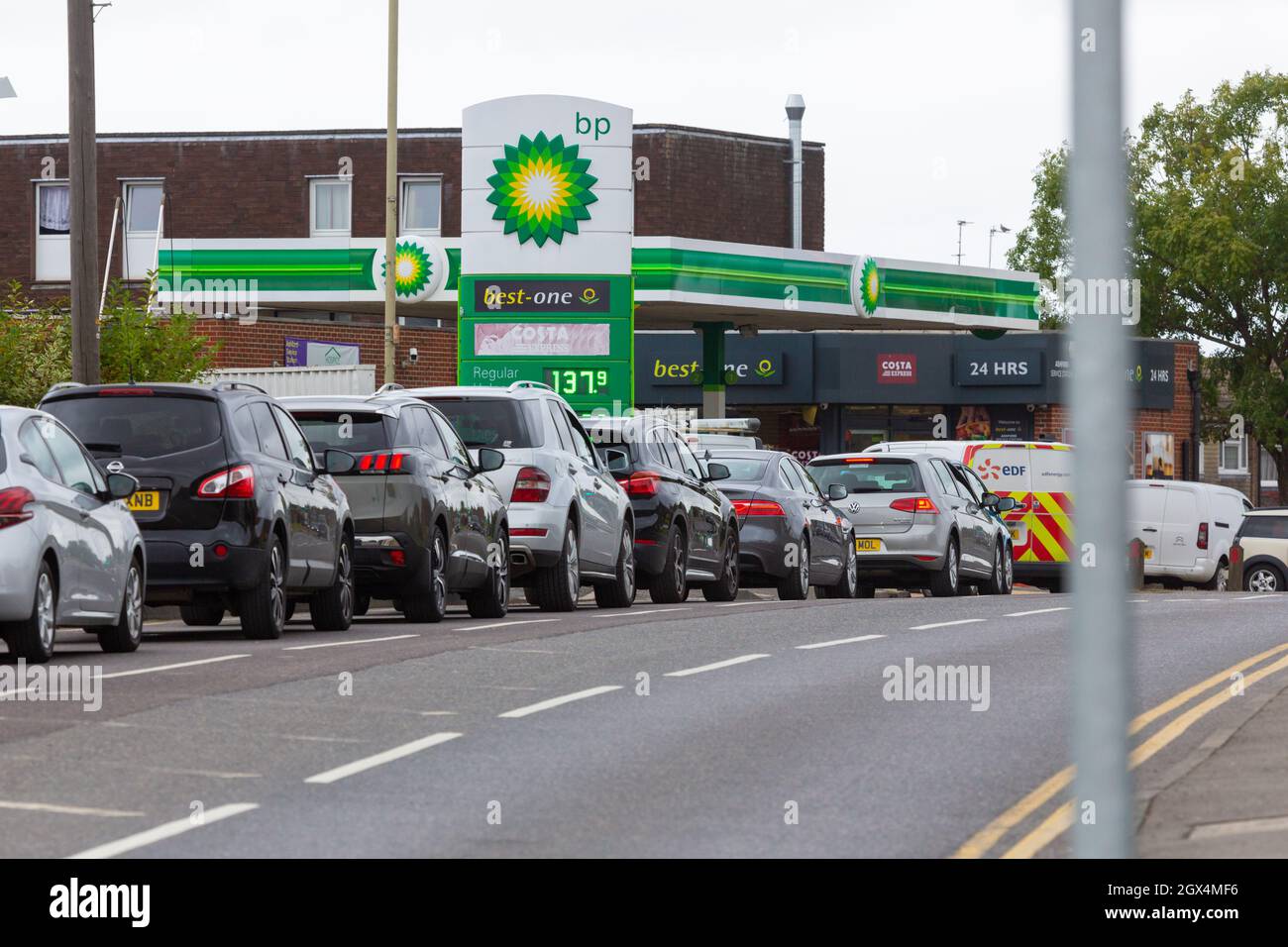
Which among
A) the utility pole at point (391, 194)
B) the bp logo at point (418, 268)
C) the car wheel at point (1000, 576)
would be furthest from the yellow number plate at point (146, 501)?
the bp logo at point (418, 268)

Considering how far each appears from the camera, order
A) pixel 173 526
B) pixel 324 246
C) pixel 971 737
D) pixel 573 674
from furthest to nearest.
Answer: pixel 324 246 < pixel 173 526 < pixel 573 674 < pixel 971 737

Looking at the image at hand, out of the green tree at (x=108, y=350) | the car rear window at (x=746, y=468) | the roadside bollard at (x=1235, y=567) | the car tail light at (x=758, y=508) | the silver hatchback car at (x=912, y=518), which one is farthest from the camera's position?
the roadside bollard at (x=1235, y=567)

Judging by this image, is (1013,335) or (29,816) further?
(1013,335)

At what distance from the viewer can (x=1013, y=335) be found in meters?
52.6

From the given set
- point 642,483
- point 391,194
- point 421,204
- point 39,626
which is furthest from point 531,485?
point 421,204

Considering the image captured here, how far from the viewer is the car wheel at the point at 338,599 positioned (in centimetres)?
1708

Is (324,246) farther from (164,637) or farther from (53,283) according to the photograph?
(164,637)

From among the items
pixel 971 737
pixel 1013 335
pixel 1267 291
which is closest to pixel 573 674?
pixel 971 737

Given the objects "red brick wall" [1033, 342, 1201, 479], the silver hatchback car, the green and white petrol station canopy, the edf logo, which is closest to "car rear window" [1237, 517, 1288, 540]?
the green and white petrol station canopy

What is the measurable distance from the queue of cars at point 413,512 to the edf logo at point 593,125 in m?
7.80

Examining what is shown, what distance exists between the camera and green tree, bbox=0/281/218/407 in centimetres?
2339

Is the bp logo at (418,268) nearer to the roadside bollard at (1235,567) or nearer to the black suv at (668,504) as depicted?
the roadside bollard at (1235,567)

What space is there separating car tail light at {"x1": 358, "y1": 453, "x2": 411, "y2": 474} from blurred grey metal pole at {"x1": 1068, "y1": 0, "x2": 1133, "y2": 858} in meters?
14.2
